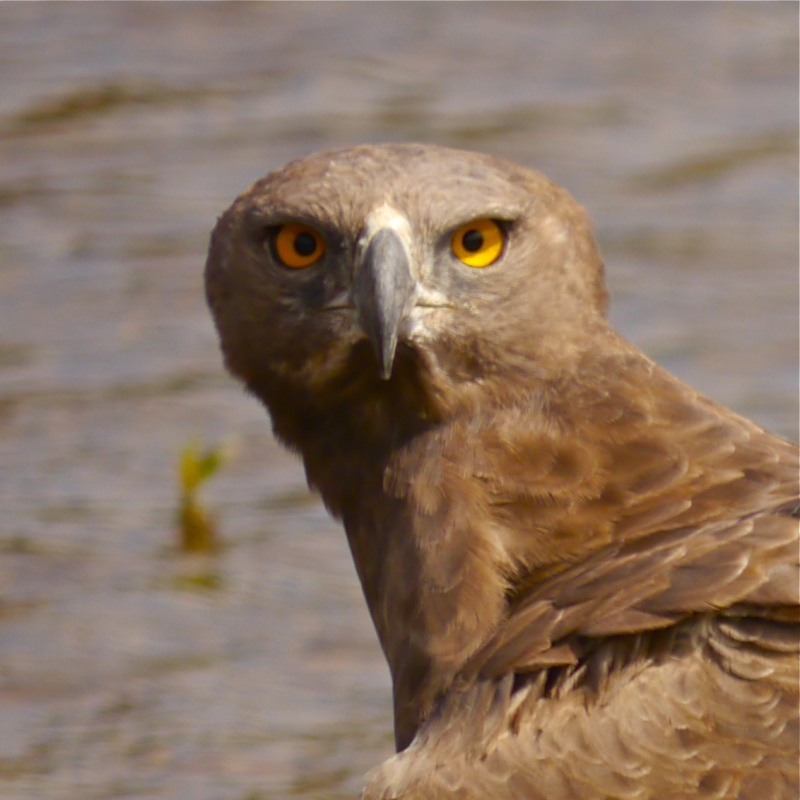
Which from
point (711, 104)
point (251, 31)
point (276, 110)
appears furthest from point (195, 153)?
point (711, 104)

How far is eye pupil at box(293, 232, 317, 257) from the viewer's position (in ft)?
15.7

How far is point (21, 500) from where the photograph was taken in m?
7.39

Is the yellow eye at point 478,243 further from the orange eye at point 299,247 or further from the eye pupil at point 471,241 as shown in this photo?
the orange eye at point 299,247

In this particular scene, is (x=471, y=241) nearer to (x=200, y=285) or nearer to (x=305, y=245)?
(x=305, y=245)

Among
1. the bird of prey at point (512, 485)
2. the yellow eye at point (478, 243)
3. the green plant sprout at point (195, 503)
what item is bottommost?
the green plant sprout at point (195, 503)

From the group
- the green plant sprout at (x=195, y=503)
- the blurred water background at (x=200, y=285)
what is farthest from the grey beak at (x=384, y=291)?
the green plant sprout at (x=195, y=503)

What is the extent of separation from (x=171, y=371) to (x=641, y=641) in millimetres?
4383

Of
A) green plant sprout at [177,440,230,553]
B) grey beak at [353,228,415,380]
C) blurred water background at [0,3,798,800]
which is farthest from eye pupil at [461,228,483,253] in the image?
green plant sprout at [177,440,230,553]

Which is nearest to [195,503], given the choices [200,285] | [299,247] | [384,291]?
[200,285]

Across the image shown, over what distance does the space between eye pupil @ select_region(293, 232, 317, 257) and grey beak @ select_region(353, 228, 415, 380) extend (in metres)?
0.22

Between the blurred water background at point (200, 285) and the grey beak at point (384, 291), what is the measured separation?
174 centimetres

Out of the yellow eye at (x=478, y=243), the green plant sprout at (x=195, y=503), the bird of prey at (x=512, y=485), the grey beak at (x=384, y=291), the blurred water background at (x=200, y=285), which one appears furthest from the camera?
the green plant sprout at (x=195, y=503)

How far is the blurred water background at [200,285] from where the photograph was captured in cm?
621

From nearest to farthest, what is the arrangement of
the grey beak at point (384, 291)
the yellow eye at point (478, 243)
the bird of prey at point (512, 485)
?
1. the bird of prey at point (512, 485)
2. the grey beak at point (384, 291)
3. the yellow eye at point (478, 243)
